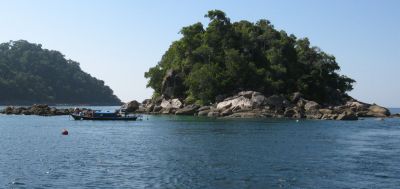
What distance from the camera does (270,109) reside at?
401 feet

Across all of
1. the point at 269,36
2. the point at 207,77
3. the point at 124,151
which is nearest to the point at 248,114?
the point at 207,77

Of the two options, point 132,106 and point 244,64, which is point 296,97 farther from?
point 132,106

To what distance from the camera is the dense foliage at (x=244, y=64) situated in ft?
433

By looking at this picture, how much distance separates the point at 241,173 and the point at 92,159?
14793 mm

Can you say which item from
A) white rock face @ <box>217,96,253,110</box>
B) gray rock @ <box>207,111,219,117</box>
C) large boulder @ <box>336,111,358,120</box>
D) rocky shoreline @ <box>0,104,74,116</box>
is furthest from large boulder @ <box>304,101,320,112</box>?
rocky shoreline @ <box>0,104,74,116</box>

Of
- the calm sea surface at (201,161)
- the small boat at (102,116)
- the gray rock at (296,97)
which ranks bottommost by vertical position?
the calm sea surface at (201,161)

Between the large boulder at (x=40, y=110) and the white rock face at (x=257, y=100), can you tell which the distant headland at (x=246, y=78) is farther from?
the large boulder at (x=40, y=110)

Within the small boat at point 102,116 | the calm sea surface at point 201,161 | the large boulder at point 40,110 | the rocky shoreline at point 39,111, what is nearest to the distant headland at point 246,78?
the small boat at point 102,116

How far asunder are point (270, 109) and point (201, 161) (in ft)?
256

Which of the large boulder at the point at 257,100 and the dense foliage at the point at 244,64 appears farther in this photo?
the dense foliage at the point at 244,64

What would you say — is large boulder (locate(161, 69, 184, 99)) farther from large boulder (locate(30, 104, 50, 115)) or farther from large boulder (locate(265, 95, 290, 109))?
large boulder (locate(30, 104, 50, 115))

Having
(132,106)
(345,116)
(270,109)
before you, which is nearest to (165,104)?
(132,106)

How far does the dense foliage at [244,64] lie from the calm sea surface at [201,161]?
58.8 meters

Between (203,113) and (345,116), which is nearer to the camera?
(345,116)
